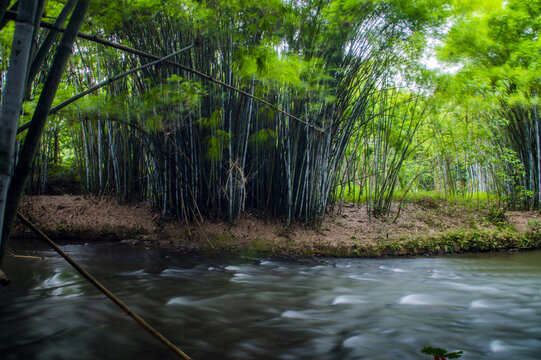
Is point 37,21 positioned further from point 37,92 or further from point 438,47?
point 438,47

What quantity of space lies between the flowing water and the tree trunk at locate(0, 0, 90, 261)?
686 millimetres

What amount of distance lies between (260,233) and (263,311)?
7.20ft

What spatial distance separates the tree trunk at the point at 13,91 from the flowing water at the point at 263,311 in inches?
33.3

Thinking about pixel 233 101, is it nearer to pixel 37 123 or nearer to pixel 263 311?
pixel 263 311

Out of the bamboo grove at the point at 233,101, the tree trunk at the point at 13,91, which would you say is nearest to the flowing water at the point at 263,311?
the tree trunk at the point at 13,91

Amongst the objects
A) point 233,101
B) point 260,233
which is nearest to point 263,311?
point 260,233

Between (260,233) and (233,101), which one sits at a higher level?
(233,101)

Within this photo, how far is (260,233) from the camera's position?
4066 millimetres

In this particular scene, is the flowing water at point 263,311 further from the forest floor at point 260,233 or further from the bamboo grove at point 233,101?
the bamboo grove at point 233,101

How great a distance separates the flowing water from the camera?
1.36 metres

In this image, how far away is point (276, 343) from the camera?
4.66 ft

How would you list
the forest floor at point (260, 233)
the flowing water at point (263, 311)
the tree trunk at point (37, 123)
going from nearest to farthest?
the tree trunk at point (37, 123)
the flowing water at point (263, 311)
the forest floor at point (260, 233)

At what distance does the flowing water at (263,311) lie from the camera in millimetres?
1357

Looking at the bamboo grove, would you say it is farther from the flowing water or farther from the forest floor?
the flowing water
